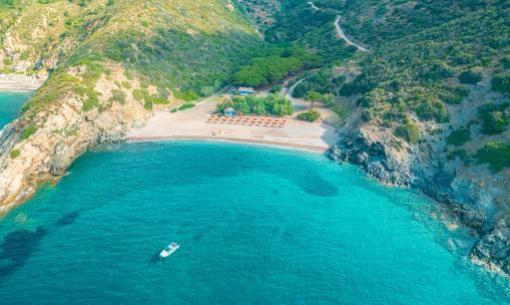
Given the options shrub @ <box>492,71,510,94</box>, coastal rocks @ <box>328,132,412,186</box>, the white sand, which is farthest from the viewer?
the white sand

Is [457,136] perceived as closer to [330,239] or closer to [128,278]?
[330,239]

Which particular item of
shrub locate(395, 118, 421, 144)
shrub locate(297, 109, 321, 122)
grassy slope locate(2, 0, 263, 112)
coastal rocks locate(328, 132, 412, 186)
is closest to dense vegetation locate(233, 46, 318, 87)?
grassy slope locate(2, 0, 263, 112)

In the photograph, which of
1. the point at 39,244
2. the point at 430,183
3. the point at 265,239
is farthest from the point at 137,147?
the point at 430,183

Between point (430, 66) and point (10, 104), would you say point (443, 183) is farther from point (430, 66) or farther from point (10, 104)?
point (10, 104)

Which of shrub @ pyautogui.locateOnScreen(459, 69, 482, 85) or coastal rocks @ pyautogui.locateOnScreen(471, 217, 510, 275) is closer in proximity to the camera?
coastal rocks @ pyautogui.locateOnScreen(471, 217, 510, 275)

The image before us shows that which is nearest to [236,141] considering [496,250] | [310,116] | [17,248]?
[310,116]

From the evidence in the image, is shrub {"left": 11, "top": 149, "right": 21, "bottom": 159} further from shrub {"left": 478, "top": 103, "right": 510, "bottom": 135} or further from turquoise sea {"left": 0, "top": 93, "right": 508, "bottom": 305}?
shrub {"left": 478, "top": 103, "right": 510, "bottom": 135}
